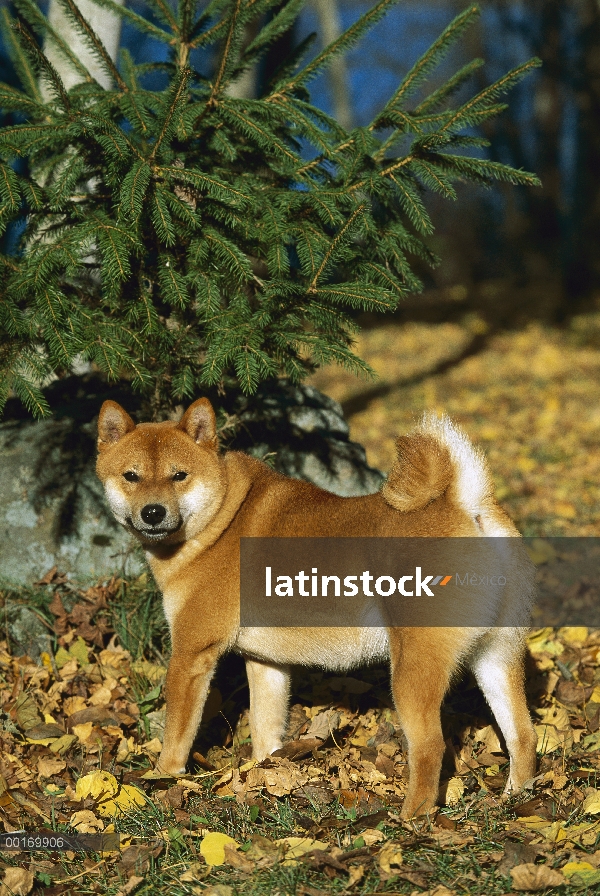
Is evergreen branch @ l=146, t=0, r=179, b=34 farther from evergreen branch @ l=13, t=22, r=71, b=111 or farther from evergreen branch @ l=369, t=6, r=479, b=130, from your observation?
evergreen branch @ l=369, t=6, r=479, b=130

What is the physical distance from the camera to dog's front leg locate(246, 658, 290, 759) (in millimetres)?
4172

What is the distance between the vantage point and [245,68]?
4734 millimetres

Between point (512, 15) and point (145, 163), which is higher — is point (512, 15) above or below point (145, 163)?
above

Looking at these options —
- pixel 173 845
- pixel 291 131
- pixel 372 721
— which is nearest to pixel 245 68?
pixel 291 131

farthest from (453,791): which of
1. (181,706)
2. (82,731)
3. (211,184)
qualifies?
(211,184)

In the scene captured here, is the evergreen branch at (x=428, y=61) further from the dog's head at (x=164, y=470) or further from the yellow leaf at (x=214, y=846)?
the yellow leaf at (x=214, y=846)

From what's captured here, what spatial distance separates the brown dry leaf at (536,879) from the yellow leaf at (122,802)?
1.61 meters

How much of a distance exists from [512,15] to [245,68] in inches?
645

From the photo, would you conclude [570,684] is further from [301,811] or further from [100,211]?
[100,211]

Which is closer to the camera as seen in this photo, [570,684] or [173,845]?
[173,845]

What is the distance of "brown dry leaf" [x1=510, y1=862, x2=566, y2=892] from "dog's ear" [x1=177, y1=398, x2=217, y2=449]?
228cm

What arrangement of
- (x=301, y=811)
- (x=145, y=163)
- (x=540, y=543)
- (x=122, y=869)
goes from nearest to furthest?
1. (x=122, y=869)
2. (x=301, y=811)
3. (x=145, y=163)
4. (x=540, y=543)

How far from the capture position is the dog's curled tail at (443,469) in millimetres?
3496

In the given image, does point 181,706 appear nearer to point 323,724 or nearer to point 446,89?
point 323,724
